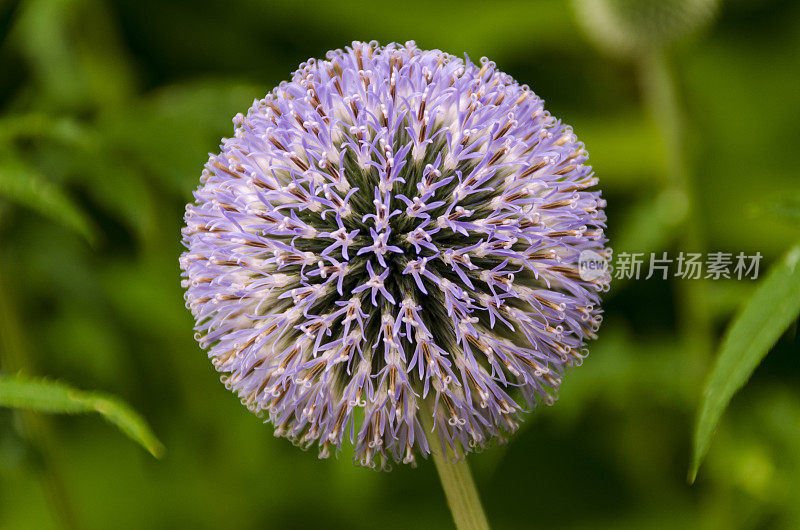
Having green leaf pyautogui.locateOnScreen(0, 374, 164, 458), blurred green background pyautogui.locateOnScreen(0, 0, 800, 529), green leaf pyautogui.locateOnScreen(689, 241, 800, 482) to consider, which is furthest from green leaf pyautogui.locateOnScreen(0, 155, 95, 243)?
green leaf pyautogui.locateOnScreen(689, 241, 800, 482)

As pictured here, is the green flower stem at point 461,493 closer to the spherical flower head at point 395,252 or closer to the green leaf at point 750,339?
the spherical flower head at point 395,252

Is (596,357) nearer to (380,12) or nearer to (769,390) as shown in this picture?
(769,390)

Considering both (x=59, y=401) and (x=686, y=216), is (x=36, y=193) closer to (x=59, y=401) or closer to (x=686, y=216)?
(x=59, y=401)

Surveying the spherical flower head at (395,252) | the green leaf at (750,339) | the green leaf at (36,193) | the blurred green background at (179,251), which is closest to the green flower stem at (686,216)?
the blurred green background at (179,251)

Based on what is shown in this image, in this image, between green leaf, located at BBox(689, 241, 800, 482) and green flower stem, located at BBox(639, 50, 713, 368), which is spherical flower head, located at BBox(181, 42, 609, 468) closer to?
green leaf, located at BBox(689, 241, 800, 482)

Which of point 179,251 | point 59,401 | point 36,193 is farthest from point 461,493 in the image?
point 179,251

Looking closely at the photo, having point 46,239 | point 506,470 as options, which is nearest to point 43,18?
point 46,239
